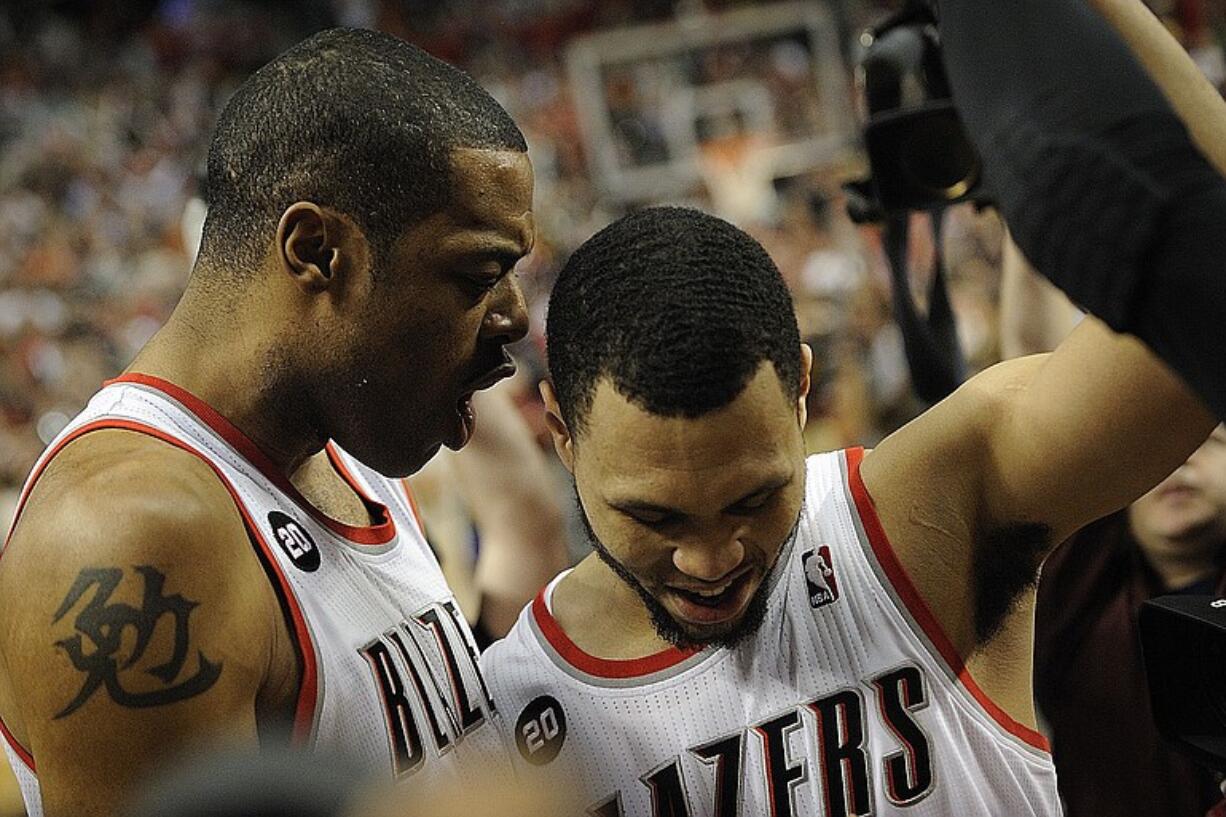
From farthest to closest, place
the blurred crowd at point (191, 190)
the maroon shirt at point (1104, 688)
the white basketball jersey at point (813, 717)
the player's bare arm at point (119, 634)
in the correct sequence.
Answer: the blurred crowd at point (191, 190) < the maroon shirt at point (1104, 688) < the white basketball jersey at point (813, 717) < the player's bare arm at point (119, 634)

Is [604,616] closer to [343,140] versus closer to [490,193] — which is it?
[490,193]

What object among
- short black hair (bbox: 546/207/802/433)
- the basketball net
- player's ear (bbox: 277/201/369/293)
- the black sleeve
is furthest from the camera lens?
the basketball net

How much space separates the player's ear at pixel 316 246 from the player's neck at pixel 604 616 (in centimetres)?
49

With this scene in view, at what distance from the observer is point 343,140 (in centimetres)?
168

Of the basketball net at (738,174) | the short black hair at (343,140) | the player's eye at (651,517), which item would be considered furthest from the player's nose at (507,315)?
the basketball net at (738,174)

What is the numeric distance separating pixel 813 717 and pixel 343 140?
83 centimetres

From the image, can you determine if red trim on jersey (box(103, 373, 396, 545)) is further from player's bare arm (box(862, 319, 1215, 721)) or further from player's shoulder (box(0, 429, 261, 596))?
player's bare arm (box(862, 319, 1215, 721))

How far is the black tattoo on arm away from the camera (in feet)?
4.75

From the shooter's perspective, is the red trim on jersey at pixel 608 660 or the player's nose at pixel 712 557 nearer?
the player's nose at pixel 712 557

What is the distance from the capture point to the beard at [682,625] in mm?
1716

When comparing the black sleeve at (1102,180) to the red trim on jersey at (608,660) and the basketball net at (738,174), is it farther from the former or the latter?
the basketball net at (738,174)

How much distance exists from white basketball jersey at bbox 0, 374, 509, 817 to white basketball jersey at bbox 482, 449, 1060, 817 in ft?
0.34

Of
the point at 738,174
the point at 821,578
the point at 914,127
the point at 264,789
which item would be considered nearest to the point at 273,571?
the point at 821,578

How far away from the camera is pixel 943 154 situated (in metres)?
2.14
